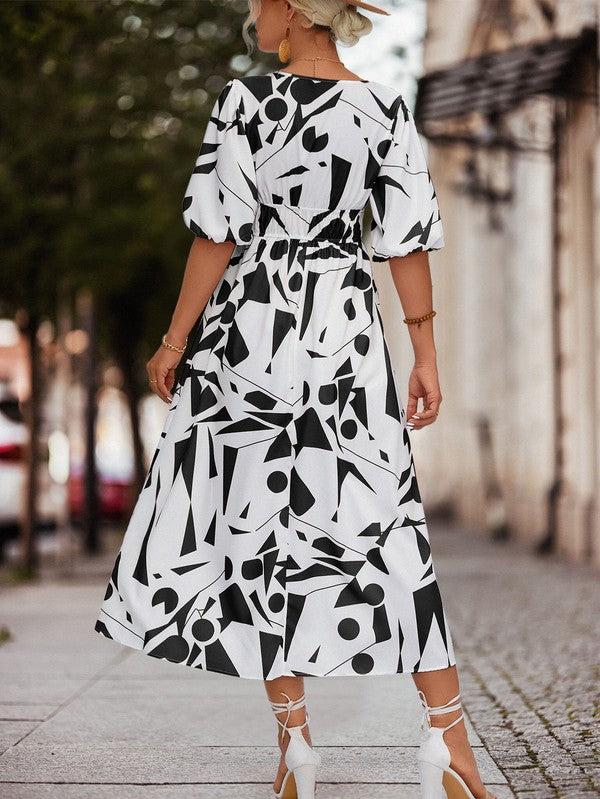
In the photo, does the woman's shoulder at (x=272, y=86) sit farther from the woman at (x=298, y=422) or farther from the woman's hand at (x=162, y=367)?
the woman's hand at (x=162, y=367)

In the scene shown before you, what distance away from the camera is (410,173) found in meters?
3.35

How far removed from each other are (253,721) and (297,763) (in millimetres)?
1291

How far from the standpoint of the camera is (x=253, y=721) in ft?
14.7

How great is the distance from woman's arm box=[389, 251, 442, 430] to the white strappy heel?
774 mm

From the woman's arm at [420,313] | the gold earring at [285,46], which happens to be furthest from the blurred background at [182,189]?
the woman's arm at [420,313]

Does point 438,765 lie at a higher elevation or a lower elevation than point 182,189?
lower

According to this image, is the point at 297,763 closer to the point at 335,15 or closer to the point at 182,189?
the point at 335,15

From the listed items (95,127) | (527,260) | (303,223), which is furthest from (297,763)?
(527,260)

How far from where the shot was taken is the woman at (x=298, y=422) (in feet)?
10.4

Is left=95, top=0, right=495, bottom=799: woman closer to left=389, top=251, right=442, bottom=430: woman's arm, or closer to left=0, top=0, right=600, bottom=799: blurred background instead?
left=389, top=251, right=442, bottom=430: woman's arm

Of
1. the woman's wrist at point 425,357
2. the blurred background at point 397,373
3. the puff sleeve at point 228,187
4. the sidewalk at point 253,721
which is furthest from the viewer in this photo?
the blurred background at point 397,373

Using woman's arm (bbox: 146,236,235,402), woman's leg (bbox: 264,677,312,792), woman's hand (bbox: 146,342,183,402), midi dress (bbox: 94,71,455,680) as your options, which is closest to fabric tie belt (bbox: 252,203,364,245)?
midi dress (bbox: 94,71,455,680)

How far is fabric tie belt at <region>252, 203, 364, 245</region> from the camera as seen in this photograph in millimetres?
3322

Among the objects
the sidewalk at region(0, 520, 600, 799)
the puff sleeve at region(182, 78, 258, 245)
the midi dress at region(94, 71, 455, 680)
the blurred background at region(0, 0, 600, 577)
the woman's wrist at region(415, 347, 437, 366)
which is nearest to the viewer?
the midi dress at region(94, 71, 455, 680)
